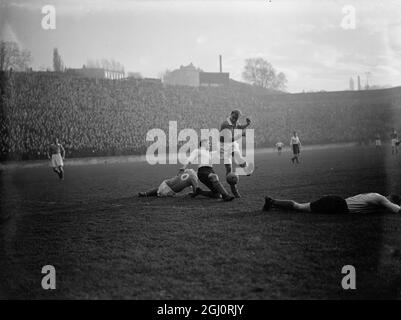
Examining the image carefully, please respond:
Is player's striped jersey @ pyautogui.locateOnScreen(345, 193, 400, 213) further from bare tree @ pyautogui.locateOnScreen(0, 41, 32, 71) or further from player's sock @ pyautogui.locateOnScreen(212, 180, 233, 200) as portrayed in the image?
bare tree @ pyautogui.locateOnScreen(0, 41, 32, 71)

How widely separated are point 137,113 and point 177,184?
31640 mm

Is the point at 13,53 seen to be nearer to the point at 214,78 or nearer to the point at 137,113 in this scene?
the point at 137,113

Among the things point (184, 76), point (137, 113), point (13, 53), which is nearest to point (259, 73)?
point (184, 76)

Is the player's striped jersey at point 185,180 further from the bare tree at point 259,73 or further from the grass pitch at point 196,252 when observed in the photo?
the bare tree at point 259,73

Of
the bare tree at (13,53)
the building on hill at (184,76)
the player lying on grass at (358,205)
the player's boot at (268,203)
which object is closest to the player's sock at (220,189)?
the player's boot at (268,203)

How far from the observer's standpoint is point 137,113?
41.4 metres

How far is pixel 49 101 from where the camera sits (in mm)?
33406

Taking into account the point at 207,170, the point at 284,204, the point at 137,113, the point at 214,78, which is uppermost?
the point at 214,78

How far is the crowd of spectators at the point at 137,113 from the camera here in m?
30.2

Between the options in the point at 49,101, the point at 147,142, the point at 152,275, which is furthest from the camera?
the point at 147,142
